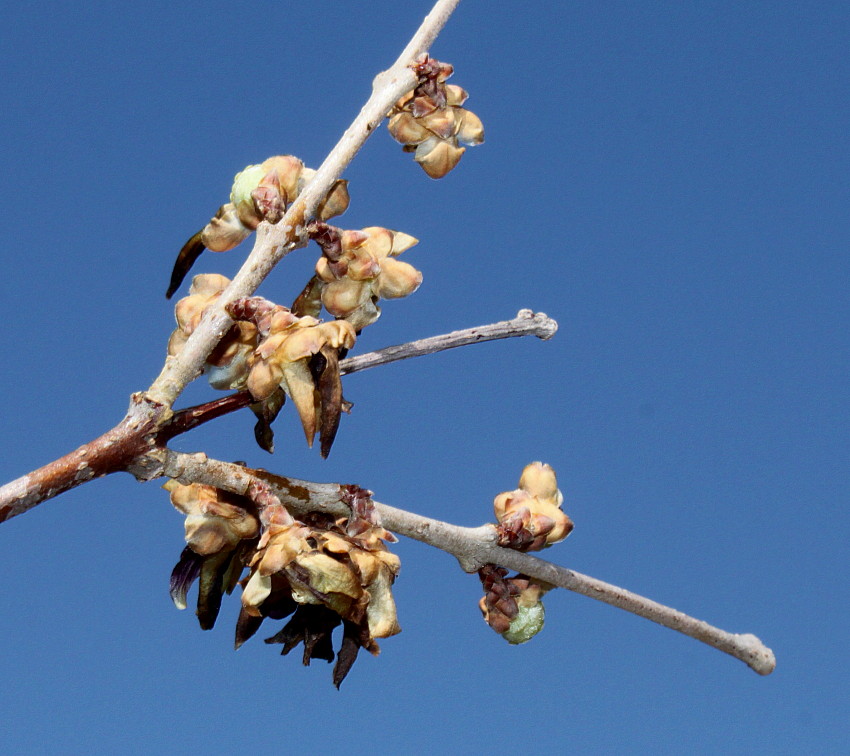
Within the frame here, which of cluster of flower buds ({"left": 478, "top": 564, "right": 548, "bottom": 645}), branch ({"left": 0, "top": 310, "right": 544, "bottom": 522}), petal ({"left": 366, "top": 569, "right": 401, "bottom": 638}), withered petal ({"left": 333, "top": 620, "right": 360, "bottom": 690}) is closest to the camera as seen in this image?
branch ({"left": 0, "top": 310, "right": 544, "bottom": 522})

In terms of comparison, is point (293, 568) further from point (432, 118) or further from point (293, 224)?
point (432, 118)

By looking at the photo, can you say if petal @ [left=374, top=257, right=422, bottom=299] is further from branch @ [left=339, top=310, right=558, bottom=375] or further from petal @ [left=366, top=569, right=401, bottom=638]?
petal @ [left=366, top=569, right=401, bottom=638]

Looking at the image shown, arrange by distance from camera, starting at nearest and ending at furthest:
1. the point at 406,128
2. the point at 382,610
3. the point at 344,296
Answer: the point at 382,610 < the point at 344,296 < the point at 406,128

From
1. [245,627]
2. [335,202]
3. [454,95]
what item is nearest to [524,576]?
[245,627]

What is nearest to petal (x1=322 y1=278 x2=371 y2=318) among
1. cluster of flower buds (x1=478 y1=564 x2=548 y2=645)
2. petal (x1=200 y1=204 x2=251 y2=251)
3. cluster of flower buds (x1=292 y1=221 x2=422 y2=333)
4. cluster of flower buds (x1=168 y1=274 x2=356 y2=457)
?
cluster of flower buds (x1=292 y1=221 x2=422 y2=333)

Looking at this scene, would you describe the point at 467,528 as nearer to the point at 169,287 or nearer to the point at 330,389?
the point at 330,389

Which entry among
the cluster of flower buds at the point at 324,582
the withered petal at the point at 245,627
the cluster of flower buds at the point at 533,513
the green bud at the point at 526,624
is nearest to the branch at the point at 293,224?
the cluster of flower buds at the point at 324,582
